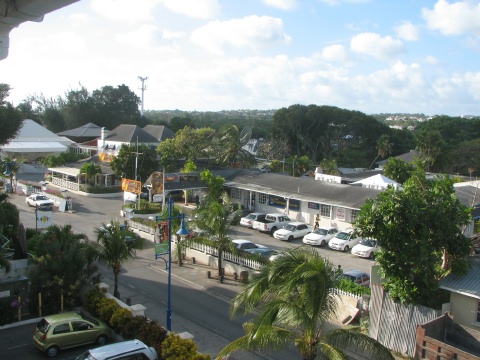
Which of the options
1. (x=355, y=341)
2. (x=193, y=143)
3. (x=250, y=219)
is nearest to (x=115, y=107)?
(x=193, y=143)

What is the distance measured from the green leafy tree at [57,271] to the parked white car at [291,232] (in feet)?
49.2

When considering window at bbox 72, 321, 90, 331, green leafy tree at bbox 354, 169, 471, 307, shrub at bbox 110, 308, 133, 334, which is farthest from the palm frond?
window at bbox 72, 321, 90, 331

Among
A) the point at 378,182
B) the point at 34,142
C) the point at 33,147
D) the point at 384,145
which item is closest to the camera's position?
the point at 378,182

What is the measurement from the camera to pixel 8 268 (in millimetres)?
16172

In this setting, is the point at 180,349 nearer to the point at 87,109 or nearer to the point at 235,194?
the point at 235,194

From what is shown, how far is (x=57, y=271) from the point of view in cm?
1597

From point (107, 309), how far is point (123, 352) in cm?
363

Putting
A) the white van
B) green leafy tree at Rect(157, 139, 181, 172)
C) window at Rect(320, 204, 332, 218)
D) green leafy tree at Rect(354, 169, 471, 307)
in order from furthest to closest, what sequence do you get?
green leafy tree at Rect(157, 139, 181, 172), window at Rect(320, 204, 332, 218), green leafy tree at Rect(354, 169, 471, 307), the white van

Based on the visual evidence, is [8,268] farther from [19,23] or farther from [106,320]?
[19,23]

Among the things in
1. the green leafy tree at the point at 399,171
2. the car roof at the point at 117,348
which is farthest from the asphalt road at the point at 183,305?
the green leafy tree at the point at 399,171

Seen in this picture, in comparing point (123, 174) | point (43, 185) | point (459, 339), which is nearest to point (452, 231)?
point (459, 339)

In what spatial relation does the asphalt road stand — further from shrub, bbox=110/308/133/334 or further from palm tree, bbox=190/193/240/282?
palm tree, bbox=190/193/240/282

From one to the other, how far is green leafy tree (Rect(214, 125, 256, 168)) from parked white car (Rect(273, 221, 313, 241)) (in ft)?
58.7

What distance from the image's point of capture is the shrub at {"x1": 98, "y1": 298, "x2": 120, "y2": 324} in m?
14.8
